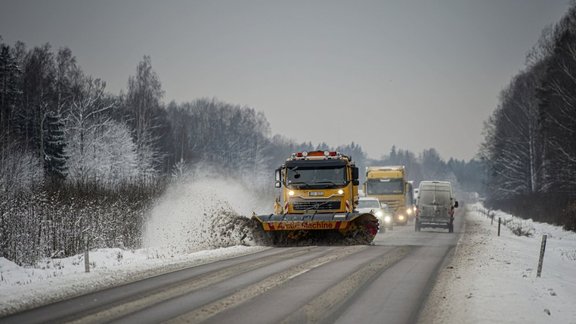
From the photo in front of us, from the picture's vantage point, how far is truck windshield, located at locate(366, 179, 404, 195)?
39000 millimetres

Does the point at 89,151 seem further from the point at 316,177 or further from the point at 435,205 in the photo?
the point at 316,177

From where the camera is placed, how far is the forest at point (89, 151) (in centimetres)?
1736

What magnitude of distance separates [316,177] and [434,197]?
13883mm

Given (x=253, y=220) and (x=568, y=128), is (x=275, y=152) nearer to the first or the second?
(x=568, y=128)

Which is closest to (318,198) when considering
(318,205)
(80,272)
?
(318,205)

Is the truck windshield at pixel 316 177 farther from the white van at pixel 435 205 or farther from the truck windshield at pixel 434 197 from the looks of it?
the truck windshield at pixel 434 197

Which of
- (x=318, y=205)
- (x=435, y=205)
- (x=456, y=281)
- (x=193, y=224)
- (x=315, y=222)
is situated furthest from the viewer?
(x=435, y=205)

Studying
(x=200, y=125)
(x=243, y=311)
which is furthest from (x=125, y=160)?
(x=200, y=125)

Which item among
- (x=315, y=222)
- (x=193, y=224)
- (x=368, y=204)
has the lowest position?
(x=193, y=224)

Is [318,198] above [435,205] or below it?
above

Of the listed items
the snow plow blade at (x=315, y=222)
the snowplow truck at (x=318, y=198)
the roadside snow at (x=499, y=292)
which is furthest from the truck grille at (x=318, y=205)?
the roadside snow at (x=499, y=292)

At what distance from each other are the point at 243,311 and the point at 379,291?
9.69 ft

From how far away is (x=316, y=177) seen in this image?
2052cm

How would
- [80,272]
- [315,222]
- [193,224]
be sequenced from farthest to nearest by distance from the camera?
1. [193,224]
2. [315,222]
3. [80,272]
